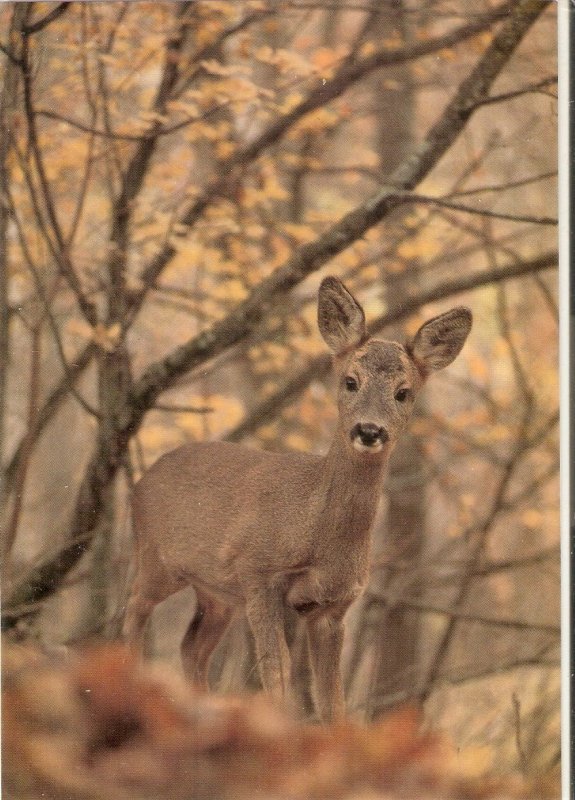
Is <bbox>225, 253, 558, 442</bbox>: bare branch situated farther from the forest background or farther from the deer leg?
the deer leg

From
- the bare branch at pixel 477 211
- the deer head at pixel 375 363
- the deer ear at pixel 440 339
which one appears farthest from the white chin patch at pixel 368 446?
the bare branch at pixel 477 211

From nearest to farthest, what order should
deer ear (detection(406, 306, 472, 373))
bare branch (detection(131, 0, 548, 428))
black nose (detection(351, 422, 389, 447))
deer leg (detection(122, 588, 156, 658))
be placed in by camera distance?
1. black nose (detection(351, 422, 389, 447))
2. deer ear (detection(406, 306, 472, 373))
3. deer leg (detection(122, 588, 156, 658))
4. bare branch (detection(131, 0, 548, 428))

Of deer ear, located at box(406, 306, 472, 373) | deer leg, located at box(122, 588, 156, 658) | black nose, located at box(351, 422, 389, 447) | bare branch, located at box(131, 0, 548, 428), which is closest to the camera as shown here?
black nose, located at box(351, 422, 389, 447)

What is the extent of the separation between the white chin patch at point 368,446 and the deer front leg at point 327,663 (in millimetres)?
333

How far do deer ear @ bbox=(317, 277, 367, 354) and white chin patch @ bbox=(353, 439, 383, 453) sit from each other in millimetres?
202

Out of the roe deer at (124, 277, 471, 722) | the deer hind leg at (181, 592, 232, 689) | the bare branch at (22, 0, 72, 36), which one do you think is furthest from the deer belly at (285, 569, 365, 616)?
the bare branch at (22, 0, 72, 36)

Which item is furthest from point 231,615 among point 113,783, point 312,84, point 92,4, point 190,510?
point 92,4

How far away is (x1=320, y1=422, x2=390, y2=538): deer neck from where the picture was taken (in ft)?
7.05

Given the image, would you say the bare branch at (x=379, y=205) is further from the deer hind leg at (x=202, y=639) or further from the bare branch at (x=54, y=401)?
the deer hind leg at (x=202, y=639)

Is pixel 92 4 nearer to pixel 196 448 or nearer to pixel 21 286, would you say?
pixel 21 286

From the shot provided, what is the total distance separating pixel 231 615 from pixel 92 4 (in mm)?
1250

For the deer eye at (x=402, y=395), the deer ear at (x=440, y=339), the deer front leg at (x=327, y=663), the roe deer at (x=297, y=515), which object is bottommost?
the deer front leg at (x=327, y=663)

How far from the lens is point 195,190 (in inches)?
99.4

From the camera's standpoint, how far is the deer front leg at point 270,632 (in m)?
2.19
